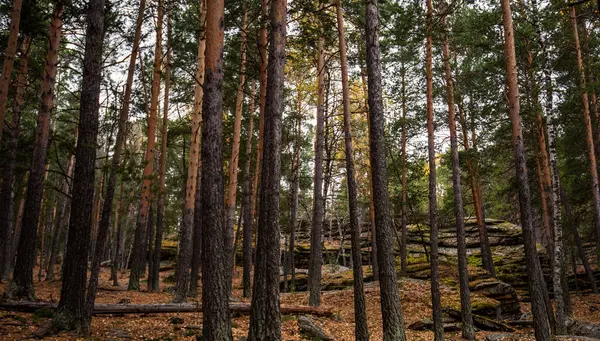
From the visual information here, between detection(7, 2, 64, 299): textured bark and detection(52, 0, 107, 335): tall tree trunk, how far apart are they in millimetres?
3489

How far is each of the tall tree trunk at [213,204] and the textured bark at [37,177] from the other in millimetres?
6445

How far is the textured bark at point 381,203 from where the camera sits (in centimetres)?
790

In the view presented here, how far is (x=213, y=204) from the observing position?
624 cm

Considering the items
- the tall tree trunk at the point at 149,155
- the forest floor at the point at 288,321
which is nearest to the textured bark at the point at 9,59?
→ the tall tree trunk at the point at 149,155

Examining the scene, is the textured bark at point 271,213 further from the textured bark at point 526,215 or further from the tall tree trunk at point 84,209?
the textured bark at point 526,215

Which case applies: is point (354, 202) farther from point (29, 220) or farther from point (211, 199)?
point (29, 220)

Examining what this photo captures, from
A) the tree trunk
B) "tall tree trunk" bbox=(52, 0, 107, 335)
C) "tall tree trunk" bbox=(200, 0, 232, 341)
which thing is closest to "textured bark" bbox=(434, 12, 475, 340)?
the tree trunk

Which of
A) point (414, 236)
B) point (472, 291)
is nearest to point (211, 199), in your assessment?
point (472, 291)

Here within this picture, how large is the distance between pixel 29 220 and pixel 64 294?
4510 mm

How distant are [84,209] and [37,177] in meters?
4.70

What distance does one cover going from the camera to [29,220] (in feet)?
34.3

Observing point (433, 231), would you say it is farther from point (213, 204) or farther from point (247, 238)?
point (247, 238)

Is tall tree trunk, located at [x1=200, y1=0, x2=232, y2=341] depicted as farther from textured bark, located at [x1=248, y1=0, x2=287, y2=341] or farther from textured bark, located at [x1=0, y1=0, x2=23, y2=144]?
textured bark, located at [x1=0, y1=0, x2=23, y2=144]

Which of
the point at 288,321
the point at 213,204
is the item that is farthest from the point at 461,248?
the point at 213,204
